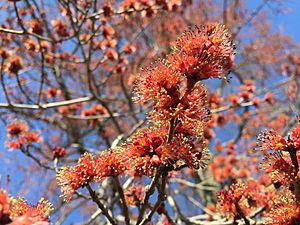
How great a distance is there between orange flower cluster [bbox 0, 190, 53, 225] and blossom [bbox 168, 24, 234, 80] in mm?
928

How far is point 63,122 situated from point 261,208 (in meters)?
6.44

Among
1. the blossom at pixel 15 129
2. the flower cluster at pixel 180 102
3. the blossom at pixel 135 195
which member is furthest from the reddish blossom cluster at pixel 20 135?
the flower cluster at pixel 180 102

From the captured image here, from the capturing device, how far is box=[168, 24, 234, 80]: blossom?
2.07 m

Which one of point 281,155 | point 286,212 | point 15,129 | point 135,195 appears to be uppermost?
point 15,129

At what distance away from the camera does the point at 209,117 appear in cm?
216

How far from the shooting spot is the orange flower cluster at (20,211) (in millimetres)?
1433

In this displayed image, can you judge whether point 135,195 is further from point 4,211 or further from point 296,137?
point 4,211

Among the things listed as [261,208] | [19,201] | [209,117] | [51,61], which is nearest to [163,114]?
[209,117]

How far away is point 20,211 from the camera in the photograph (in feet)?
5.96

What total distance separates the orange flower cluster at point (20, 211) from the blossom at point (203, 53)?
0.93m

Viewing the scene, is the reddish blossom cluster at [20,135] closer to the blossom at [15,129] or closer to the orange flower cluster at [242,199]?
the blossom at [15,129]

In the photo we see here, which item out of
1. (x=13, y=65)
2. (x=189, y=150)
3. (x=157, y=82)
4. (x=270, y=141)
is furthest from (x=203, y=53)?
(x=13, y=65)

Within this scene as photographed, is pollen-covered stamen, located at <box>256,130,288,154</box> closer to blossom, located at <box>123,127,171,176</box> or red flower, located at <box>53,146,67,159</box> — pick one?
blossom, located at <box>123,127,171,176</box>

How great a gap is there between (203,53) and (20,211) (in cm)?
112
